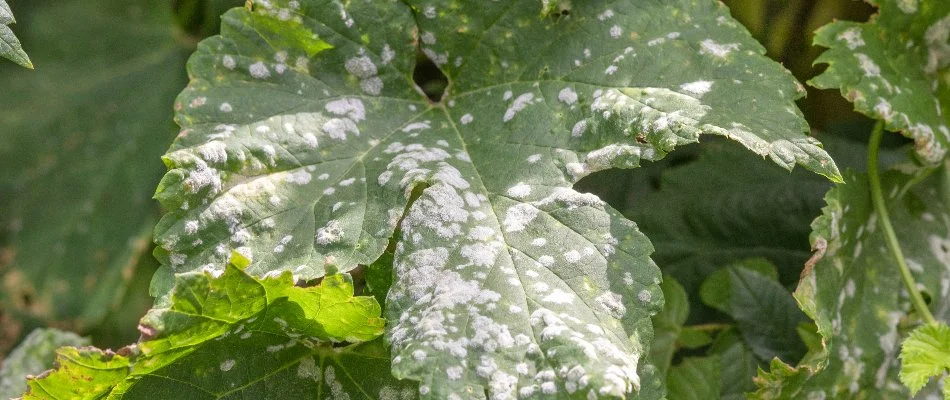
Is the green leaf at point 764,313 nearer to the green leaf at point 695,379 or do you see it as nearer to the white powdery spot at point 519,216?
the green leaf at point 695,379

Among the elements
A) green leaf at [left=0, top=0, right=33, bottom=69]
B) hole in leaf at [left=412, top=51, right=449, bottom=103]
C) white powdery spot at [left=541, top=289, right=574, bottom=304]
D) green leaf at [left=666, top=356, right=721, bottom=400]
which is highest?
green leaf at [left=0, top=0, right=33, bottom=69]

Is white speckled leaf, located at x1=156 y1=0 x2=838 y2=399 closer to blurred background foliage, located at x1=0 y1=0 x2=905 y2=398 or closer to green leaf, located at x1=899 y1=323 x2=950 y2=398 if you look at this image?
green leaf, located at x1=899 y1=323 x2=950 y2=398

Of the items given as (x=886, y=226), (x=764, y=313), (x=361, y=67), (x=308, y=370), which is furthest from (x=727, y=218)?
(x=308, y=370)

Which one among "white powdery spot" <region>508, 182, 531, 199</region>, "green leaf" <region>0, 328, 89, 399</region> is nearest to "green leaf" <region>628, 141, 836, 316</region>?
"white powdery spot" <region>508, 182, 531, 199</region>

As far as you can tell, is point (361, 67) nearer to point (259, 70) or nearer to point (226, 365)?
point (259, 70)

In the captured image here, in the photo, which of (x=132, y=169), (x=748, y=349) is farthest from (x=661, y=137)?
(x=132, y=169)

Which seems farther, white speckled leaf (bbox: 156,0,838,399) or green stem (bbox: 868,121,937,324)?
green stem (bbox: 868,121,937,324)

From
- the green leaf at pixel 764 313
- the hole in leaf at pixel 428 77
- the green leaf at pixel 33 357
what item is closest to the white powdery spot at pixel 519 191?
the green leaf at pixel 764 313
